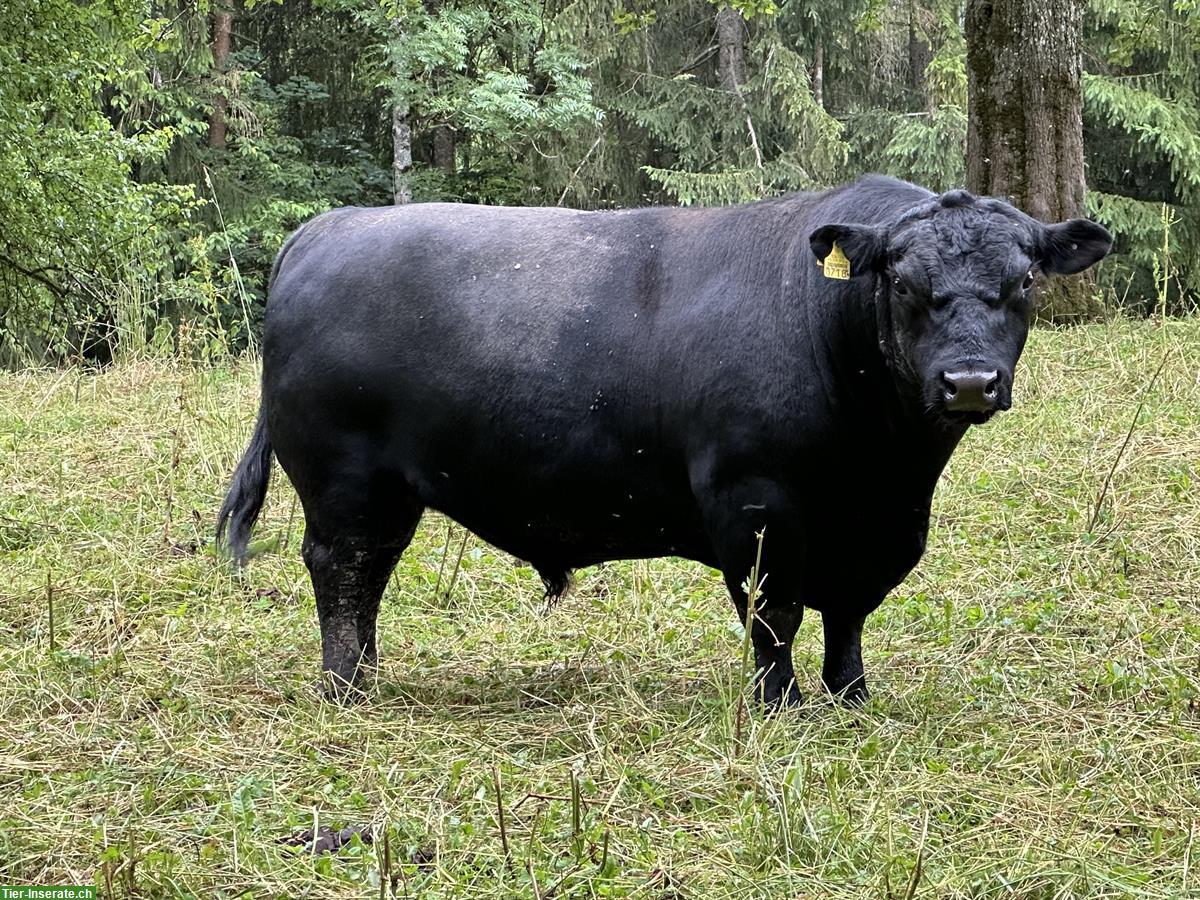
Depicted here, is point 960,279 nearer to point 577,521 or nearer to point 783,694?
point 783,694

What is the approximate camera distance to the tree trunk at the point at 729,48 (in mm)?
21812

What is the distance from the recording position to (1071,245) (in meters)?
4.77

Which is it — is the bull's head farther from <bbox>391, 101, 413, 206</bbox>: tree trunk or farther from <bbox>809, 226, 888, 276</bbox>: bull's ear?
<bbox>391, 101, 413, 206</bbox>: tree trunk

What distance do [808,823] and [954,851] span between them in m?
0.42

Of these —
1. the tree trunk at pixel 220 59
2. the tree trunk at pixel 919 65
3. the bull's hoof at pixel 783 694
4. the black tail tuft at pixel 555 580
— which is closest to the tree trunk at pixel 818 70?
the tree trunk at pixel 919 65

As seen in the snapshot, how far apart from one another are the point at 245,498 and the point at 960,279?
340 cm

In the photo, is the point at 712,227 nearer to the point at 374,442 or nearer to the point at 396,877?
the point at 374,442

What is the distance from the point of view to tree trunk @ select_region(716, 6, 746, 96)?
2181 cm

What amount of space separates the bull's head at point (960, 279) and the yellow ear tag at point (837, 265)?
1.1 inches

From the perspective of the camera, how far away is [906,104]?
2369cm

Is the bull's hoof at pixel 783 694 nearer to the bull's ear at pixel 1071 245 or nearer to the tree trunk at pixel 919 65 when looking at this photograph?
the bull's ear at pixel 1071 245

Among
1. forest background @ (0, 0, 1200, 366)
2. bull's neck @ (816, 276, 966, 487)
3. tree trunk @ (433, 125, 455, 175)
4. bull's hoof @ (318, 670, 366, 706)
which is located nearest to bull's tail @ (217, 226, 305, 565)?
bull's hoof @ (318, 670, 366, 706)

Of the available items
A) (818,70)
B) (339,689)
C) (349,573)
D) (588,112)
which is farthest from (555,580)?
(818,70)

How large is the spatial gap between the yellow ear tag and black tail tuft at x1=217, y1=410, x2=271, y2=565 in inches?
109
